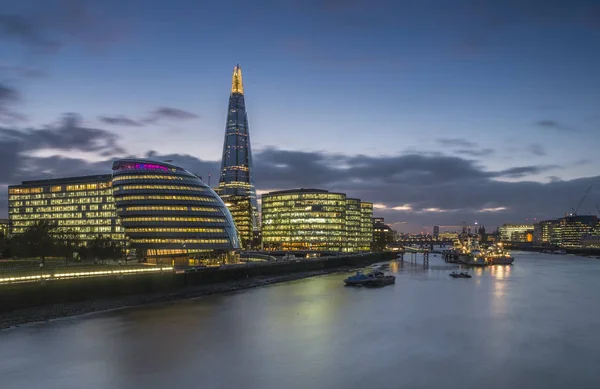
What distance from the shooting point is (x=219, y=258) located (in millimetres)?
119562

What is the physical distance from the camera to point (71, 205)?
151000 millimetres

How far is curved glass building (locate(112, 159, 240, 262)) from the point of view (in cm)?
11650

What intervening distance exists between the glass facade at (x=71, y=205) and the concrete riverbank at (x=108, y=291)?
212 feet

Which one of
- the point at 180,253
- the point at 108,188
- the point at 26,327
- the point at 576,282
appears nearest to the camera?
the point at 26,327

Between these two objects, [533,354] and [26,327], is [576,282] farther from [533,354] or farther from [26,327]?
[26,327]

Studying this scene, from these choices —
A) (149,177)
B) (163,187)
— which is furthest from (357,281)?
(149,177)

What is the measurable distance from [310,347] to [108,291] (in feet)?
95.5

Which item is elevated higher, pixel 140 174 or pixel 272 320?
pixel 140 174

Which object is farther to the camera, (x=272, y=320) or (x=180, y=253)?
(x=180, y=253)

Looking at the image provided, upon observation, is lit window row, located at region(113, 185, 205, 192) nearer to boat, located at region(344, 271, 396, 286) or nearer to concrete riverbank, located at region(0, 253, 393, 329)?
concrete riverbank, located at region(0, 253, 393, 329)

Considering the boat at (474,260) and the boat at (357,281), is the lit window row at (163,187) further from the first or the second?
the boat at (474,260)

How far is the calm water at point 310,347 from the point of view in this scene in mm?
27422

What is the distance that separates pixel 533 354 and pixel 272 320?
21656mm

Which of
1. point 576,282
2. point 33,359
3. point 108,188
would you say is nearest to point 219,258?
point 108,188
